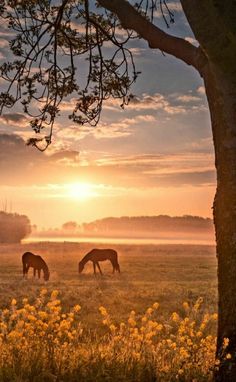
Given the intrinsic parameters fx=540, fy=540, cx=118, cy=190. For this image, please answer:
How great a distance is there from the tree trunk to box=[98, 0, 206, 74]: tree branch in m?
0.89

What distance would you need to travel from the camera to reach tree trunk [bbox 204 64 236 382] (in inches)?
275

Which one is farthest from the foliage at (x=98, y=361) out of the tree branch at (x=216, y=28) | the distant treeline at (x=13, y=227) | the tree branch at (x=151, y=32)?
the distant treeline at (x=13, y=227)

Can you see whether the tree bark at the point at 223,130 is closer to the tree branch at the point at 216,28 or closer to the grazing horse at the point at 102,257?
the tree branch at the point at 216,28

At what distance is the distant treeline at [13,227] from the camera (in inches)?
4879

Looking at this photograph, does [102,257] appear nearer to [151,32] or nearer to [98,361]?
[151,32]

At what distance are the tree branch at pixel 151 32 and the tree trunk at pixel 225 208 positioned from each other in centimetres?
89

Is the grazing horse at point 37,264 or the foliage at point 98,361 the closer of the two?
the foliage at point 98,361

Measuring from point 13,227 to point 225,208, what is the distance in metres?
122

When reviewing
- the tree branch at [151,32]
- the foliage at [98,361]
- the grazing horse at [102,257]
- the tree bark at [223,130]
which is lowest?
the foliage at [98,361]

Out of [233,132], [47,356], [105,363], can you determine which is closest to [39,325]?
[47,356]

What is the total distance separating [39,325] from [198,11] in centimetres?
485

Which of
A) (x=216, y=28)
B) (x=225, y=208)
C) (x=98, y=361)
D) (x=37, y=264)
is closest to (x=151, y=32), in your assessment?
(x=216, y=28)

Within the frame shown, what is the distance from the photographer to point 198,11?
663cm

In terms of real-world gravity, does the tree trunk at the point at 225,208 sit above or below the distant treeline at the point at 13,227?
below
